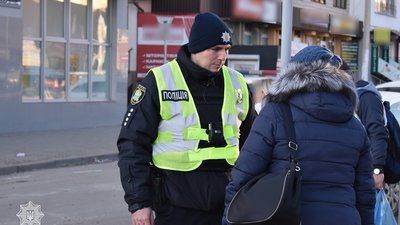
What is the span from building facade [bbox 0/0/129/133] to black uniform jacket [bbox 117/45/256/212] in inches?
546

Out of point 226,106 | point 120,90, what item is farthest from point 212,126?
point 120,90

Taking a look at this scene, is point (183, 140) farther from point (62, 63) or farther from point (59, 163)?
point (62, 63)

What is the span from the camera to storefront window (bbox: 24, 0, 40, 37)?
17.3 m

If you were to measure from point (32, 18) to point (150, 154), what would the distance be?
15134 mm

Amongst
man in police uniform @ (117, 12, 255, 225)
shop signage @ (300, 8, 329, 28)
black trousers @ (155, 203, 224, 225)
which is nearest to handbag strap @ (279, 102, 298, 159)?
man in police uniform @ (117, 12, 255, 225)

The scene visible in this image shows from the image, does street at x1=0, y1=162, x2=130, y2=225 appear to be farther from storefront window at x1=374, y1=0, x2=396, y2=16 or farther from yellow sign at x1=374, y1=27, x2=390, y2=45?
storefront window at x1=374, y1=0, x2=396, y2=16

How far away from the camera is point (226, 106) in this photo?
344 centimetres

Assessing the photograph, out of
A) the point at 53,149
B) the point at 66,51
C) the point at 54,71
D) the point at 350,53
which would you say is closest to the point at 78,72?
the point at 66,51

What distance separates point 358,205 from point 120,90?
17.7 metres

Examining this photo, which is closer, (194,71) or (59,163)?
(194,71)

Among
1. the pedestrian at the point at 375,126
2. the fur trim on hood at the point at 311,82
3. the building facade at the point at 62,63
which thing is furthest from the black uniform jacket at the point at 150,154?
the building facade at the point at 62,63

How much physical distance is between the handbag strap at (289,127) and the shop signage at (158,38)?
724 inches

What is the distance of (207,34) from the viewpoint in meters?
3.38

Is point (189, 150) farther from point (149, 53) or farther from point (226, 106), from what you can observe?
point (149, 53)
